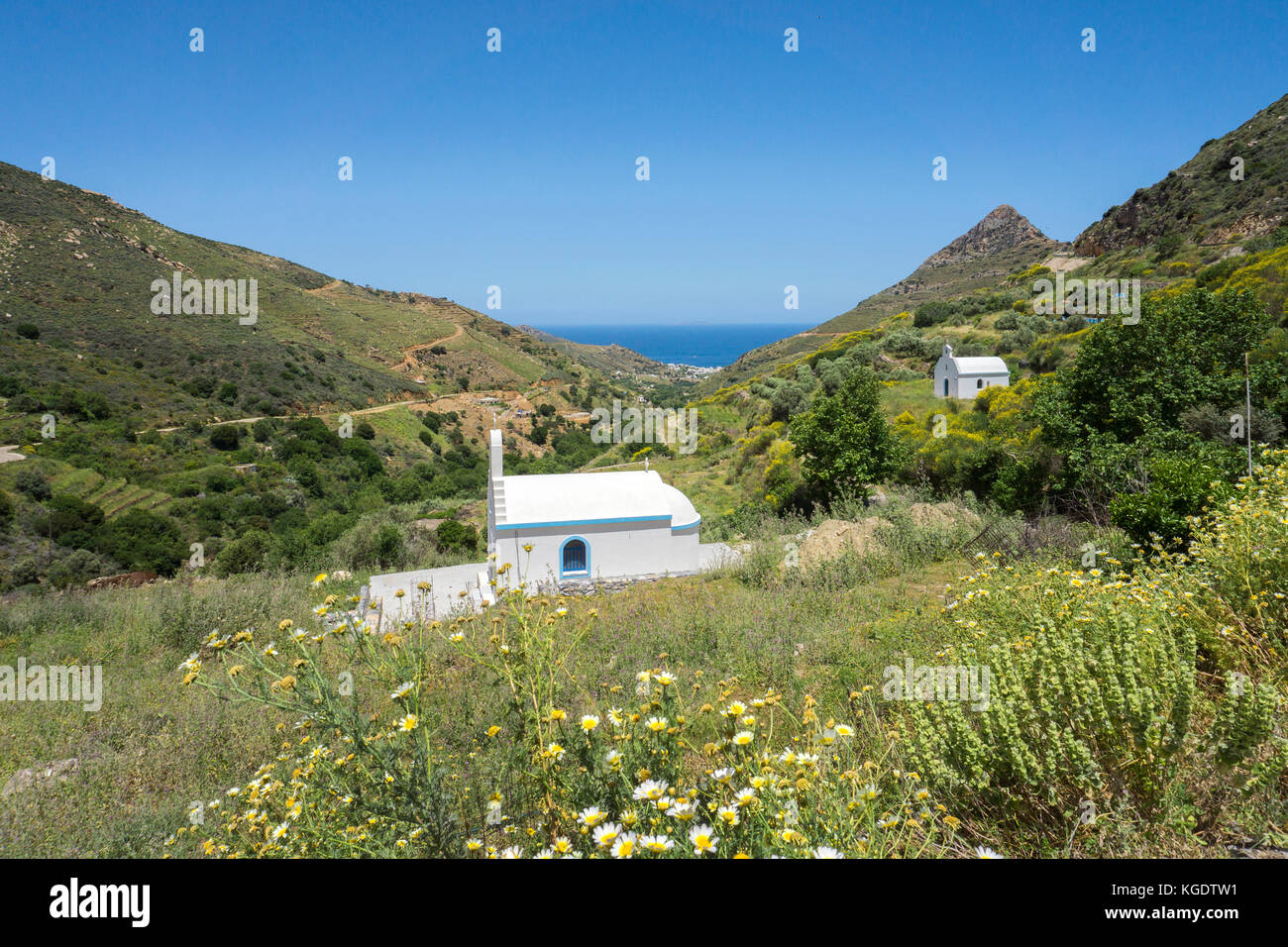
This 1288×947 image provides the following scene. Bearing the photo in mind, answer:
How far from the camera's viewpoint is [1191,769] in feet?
7.50

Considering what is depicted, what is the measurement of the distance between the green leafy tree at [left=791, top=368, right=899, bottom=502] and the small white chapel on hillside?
591 cm

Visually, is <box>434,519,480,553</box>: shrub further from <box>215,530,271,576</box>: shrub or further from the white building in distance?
the white building in distance

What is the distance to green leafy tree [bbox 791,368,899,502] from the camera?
17.7 m

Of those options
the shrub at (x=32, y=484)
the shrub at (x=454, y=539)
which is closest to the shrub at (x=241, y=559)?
the shrub at (x=454, y=539)

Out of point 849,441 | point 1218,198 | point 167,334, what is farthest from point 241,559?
point 1218,198

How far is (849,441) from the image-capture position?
58.2ft

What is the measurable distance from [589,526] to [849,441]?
28.0 feet

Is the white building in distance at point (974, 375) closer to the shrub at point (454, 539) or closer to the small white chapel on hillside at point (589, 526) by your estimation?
the small white chapel on hillside at point (589, 526)

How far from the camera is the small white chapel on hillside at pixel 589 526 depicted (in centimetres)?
1320

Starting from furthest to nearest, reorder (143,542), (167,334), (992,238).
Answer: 1. (992,238)
2. (167,334)
3. (143,542)

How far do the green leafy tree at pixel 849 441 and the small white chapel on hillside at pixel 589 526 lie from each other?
19.4 ft

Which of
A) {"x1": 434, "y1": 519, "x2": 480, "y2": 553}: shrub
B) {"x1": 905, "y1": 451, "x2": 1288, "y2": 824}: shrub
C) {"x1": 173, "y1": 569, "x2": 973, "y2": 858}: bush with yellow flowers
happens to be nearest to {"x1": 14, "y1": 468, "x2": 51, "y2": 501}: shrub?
{"x1": 434, "y1": 519, "x2": 480, "y2": 553}: shrub

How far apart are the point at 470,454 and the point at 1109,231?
56.1 m

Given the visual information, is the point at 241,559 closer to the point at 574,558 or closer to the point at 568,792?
the point at 574,558
